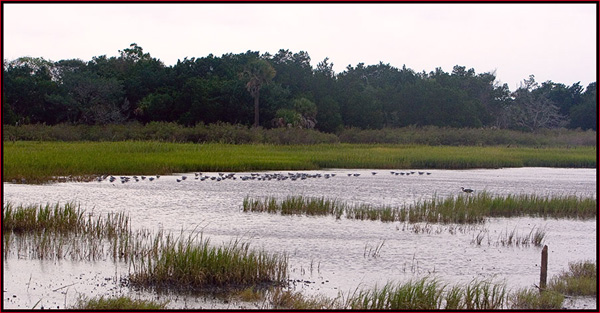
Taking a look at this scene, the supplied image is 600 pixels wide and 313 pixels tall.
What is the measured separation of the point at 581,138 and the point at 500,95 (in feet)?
94.7

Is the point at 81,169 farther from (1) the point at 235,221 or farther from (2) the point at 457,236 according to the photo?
(2) the point at 457,236

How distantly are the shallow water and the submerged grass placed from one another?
612mm

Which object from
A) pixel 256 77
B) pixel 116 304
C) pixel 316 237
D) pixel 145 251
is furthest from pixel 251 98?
pixel 116 304

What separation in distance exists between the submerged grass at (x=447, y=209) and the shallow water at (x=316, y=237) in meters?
0.61

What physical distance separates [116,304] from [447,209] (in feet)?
41.3

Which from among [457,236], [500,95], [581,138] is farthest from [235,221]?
[500,95]

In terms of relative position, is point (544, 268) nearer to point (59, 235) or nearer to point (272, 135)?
point (59, 235)

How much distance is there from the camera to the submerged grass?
20.2m

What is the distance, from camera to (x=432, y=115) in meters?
78.9

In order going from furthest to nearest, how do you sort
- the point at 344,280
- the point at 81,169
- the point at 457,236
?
the point at 81,169, the point at 457,236, the point at 344,280

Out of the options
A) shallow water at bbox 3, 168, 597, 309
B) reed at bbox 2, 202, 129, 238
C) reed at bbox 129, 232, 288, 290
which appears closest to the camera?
reed at bbox 129, 232, 288, 290

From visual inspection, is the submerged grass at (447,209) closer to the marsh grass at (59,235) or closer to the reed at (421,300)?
the marsh grass at (59,235)

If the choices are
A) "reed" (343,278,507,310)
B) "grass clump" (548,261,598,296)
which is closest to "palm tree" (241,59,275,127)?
"grass clump" (548,261,598,296)

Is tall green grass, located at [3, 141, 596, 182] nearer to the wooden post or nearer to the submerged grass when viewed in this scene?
the submerged grass
